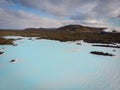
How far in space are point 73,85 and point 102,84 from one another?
132cm

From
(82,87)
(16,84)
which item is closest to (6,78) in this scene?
(16,84)

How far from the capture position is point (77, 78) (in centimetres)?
789

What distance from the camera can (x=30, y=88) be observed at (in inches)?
259

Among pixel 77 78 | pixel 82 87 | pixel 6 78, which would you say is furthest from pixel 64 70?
pixel 6 78

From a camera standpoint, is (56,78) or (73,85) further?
(56,78)

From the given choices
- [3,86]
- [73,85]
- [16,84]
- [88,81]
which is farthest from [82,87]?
[3,86]

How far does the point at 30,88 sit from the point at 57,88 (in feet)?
3.69

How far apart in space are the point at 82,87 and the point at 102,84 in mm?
1013

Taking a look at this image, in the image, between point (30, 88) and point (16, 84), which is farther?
point (16, 84)

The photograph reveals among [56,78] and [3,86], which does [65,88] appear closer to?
[56,78]

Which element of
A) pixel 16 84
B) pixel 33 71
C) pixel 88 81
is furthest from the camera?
pixel 33 71

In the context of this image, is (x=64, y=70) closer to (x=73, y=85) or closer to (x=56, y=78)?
(x=56, y=78)

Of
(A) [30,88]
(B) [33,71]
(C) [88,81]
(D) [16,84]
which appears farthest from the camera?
(B) [33,71]

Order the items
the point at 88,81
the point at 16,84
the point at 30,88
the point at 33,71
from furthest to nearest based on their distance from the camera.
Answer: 1. the point at 33,71
2. the point at 88,81
3. the point at 16,84
4. the point at 30,88
